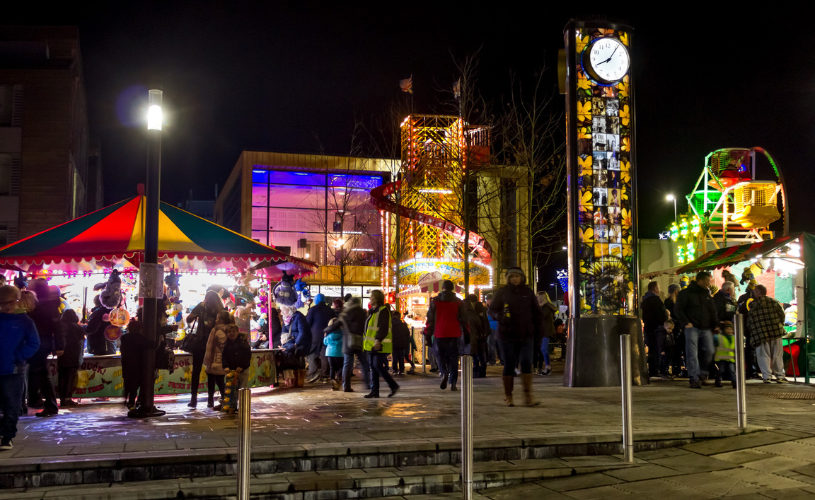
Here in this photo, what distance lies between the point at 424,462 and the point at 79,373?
7646 mm

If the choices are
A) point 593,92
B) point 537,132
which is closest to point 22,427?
point 593,92

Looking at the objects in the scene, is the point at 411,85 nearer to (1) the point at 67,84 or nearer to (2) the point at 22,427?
(1) the point at 67,84

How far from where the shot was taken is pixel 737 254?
1590 cm

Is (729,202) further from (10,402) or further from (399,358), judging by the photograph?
(10,402)

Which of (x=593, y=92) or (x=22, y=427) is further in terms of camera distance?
(x=593, y=92)

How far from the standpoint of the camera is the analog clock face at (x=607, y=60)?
13.6 meters

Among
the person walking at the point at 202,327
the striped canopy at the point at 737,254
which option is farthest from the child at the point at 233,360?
the striped canopy at the point at 737,254

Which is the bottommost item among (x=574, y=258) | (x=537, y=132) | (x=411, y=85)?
(x=574, y=258)

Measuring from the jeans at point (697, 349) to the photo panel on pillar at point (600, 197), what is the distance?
263 centimetres

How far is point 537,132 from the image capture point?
25453 mm

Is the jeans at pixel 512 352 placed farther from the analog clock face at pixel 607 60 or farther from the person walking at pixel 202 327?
the analog clock face at pixel 607 60

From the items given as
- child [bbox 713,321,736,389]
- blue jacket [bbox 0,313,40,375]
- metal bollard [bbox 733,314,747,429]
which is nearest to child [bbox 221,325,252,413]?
blue jacket [bbox 0,313,40,375]

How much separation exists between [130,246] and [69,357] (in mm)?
2824

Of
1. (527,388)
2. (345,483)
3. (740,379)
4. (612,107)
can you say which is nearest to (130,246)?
(527,388)
